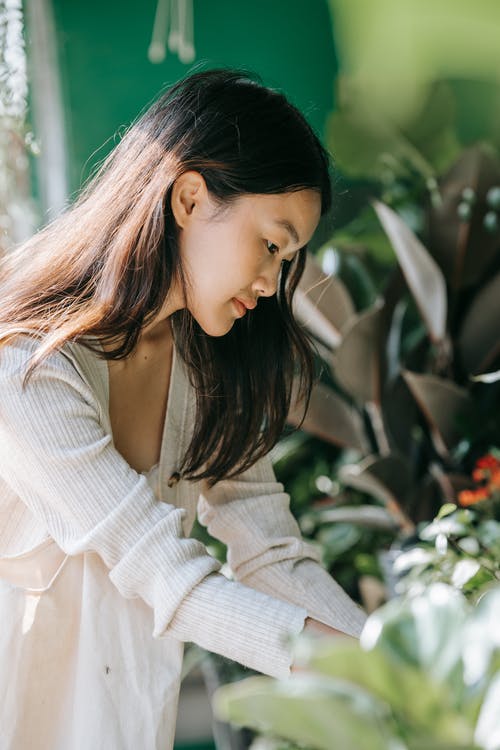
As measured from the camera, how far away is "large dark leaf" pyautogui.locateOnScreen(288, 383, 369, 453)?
249 cm

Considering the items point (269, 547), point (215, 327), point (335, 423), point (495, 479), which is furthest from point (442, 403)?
point (215, 327)

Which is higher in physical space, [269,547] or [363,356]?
[269,547]

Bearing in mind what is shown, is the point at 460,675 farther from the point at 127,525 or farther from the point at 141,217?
the point at 141,217

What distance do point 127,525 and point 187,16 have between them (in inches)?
91.8

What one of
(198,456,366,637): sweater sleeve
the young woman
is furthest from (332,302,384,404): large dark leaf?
the young woman

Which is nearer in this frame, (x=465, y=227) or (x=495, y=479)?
(x=495, y=479)

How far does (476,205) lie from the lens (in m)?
2.42

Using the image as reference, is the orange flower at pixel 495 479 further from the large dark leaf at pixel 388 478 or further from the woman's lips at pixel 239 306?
the woman's lips at pixel 239 306

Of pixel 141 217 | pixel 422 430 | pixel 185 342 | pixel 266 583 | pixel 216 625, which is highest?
pixel 141 217

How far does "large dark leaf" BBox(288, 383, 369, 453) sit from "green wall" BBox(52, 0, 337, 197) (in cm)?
108

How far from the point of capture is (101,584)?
48.2 inches

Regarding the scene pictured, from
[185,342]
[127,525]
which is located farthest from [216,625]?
[185,342]

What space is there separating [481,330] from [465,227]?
0.26 meters

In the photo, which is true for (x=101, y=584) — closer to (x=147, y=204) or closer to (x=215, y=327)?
(x=215, y=327)
